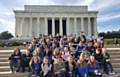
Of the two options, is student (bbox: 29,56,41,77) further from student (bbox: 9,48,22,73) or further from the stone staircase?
student (bbox: 9,48,22,73)

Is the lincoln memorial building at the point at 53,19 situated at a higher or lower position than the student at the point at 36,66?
higher

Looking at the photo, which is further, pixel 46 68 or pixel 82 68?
pixel 82 68

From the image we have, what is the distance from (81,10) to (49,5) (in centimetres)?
898

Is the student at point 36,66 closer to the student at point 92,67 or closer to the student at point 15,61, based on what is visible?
the student at point 15,61

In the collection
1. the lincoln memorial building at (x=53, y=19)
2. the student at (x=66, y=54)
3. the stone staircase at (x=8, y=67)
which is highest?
the lincoln memorial building at (x=53, y=19)

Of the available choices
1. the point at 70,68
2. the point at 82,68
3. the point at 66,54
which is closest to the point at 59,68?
the point at 70,68

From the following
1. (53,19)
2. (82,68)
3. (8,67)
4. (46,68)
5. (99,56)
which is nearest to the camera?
(46,68)

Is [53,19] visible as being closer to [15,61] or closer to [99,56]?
[15,61]

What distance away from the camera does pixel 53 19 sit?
7769cm

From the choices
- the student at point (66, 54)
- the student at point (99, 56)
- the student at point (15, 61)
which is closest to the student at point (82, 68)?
the student at point (66, 54)

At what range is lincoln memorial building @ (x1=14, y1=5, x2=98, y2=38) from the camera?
249 feet

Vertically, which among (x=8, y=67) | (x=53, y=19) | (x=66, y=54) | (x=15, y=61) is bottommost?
(x=8, y=67)

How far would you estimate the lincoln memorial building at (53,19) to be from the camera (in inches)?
2985

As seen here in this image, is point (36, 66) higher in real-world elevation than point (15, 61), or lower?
lower
